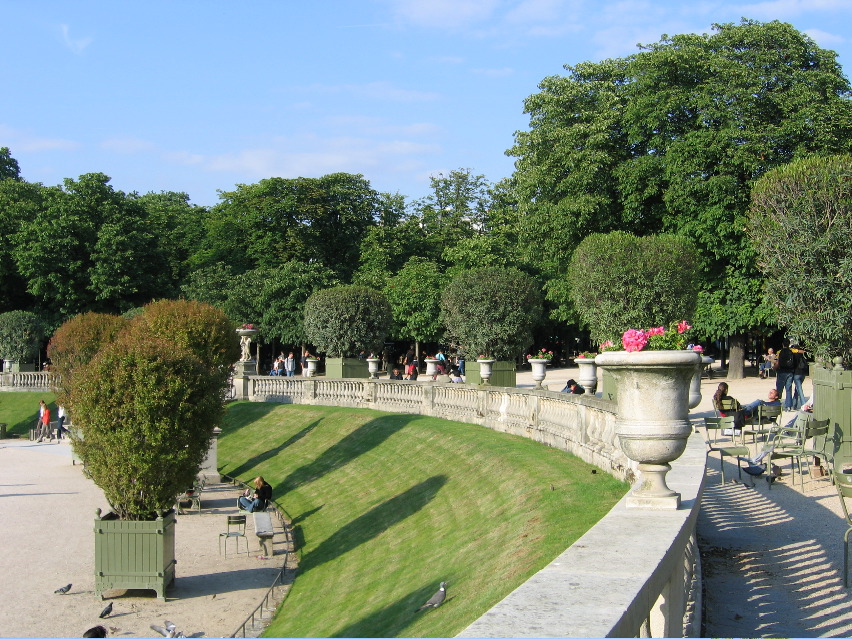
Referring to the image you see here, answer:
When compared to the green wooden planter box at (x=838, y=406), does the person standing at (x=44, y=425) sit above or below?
below

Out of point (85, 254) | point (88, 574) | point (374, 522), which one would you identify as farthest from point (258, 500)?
point (85, 254)

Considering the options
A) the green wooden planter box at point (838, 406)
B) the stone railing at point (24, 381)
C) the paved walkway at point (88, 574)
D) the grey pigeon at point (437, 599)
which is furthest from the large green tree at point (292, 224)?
the grey pigeon at point (437, 599)

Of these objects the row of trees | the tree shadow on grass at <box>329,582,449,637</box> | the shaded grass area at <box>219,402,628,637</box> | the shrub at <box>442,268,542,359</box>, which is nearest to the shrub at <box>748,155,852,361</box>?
the row of trees

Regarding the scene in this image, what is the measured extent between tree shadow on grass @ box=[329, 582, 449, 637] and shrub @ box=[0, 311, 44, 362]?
41668 millimetres

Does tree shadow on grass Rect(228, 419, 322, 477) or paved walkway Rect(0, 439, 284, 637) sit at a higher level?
tree shadow on grass Rect(228, 419, 322, 477)

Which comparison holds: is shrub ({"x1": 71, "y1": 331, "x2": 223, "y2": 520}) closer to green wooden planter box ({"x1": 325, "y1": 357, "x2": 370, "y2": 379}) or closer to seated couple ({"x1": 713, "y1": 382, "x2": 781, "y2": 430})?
seated couple ({"x1": 713, "y1": 382, "x2": 781, "y2": 430})

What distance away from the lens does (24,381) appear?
45.6 meters

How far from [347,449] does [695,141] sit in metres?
19.5

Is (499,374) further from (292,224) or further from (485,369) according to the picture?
(292,224)

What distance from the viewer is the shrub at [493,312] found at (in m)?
31.8

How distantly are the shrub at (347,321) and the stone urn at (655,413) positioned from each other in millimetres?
29057

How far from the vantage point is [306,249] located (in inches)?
2356

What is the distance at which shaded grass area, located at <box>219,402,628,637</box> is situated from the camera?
35.5 feet

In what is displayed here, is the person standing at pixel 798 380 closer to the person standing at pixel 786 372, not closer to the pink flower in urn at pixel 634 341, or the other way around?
the person standing at pixel 786 372
